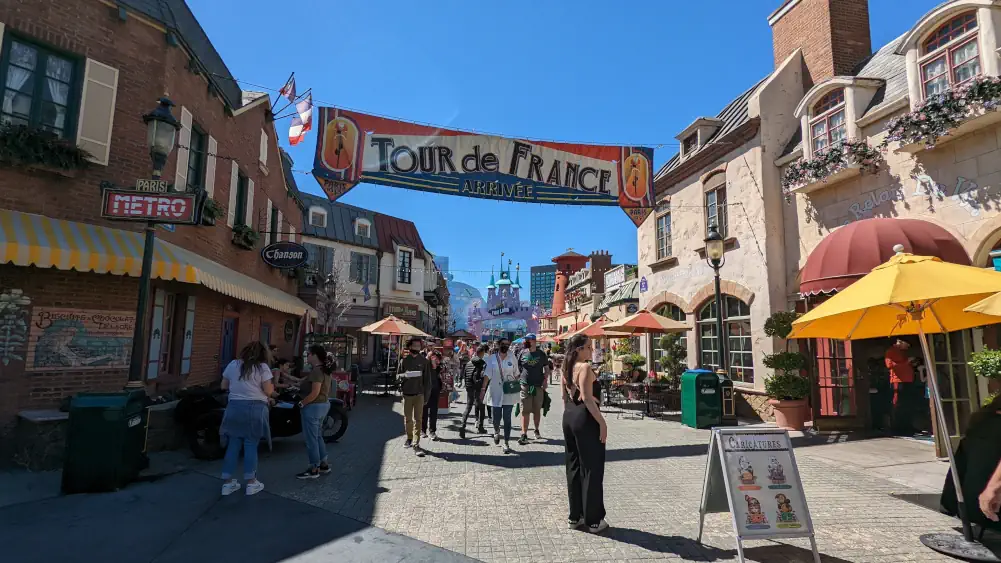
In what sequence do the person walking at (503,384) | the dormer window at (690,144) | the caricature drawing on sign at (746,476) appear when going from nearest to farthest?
the caricature drawing on sign at (746,476), the person walking at (503,384), the dormer window at (690,144)

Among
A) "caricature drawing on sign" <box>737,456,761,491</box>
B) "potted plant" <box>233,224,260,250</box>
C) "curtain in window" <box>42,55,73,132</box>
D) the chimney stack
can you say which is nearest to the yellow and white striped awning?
"curtain in window" <box>42,55,73,132</box>

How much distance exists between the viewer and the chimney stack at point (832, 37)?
36.5ft

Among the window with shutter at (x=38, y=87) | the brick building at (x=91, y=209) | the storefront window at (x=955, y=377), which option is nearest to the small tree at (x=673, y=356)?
the storefront window at (x=955, y=377)

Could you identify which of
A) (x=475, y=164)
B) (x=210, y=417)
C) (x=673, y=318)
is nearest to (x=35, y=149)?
(x=210, y=417)

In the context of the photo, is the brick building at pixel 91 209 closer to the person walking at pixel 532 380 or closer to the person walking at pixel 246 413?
the person walking at pixel 246 413

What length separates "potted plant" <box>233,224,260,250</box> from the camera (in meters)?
11.2

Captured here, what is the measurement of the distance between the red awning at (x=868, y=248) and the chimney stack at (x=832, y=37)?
4.89 metres

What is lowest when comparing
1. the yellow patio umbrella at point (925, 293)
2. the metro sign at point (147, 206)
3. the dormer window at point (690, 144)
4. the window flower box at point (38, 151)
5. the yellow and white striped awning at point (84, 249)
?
the yellow patio umbrella at point (925, 293)

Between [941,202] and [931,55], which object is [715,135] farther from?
[941,202]

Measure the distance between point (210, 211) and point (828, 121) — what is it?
12.7 metres

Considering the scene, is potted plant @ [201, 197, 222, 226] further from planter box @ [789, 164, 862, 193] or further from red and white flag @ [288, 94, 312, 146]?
planter box @ [789, 164, 862, 193]

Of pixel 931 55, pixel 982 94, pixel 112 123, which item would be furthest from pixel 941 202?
pixel 112 123

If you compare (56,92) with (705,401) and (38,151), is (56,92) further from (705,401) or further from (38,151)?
(705,401)

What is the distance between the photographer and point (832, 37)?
11.2 metres
